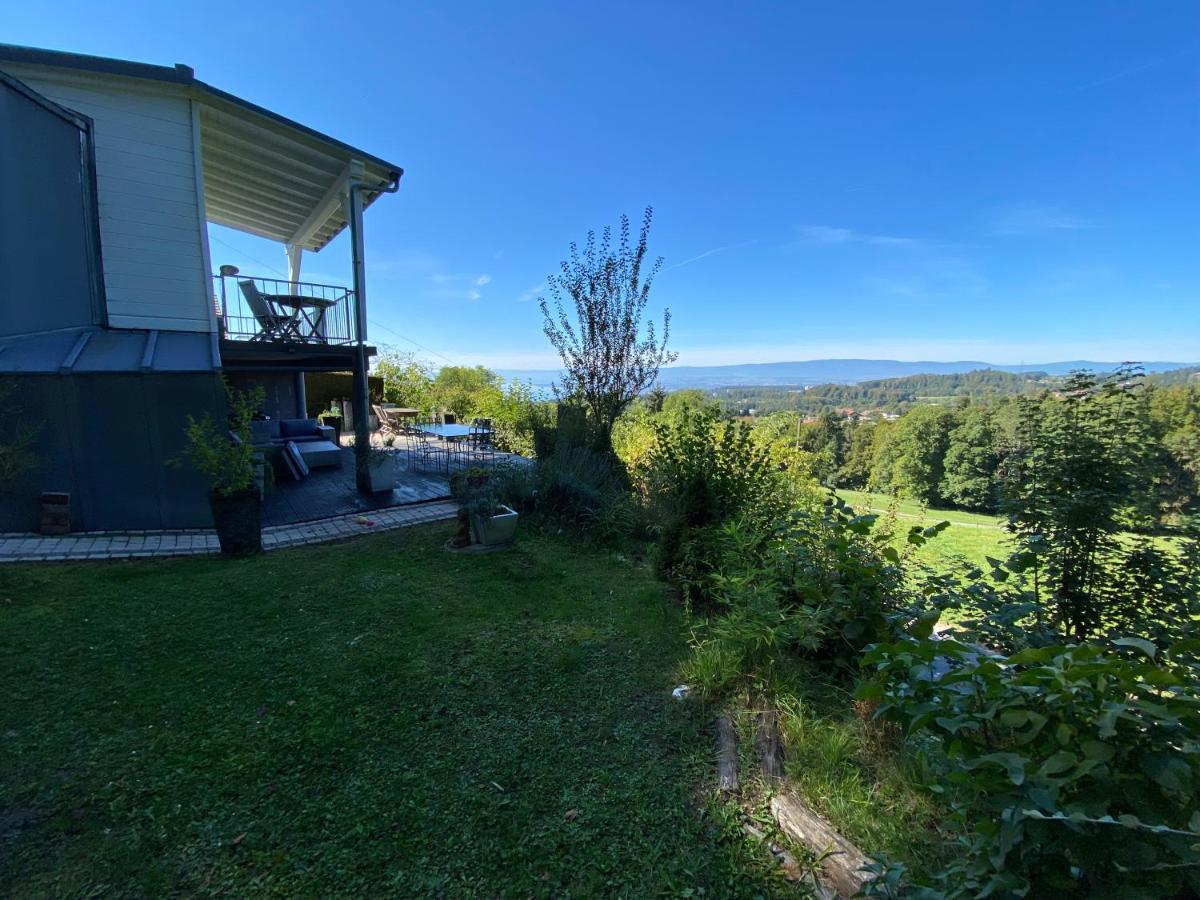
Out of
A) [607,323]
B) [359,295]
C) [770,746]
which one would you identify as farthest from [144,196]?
[770,746]

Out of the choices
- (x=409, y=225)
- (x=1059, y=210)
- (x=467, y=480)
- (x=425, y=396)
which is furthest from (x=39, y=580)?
(x=1059, y=210)

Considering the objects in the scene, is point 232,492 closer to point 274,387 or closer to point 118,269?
point 118,269

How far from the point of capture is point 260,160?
8.02 m

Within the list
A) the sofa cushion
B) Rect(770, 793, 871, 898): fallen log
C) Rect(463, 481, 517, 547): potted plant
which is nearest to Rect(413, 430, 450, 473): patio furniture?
the sofa cushion

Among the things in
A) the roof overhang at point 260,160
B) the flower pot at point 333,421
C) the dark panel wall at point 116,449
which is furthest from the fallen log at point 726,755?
the flower pot at point 333,421

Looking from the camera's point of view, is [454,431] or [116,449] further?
[454,431]

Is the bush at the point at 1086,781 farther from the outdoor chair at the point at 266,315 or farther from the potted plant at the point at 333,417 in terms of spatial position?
the potted plant at the point at 333,417

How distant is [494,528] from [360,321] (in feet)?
15.1

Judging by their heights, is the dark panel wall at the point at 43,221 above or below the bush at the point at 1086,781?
above

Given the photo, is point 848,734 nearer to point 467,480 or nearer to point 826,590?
point 826,590

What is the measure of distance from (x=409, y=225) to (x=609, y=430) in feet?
45.9

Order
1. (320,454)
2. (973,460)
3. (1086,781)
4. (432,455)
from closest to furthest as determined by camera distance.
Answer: (1086,781) < (320,454) < (973,460) < (432,455)

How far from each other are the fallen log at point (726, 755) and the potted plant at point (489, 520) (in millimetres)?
3403

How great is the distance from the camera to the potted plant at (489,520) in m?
5.41
